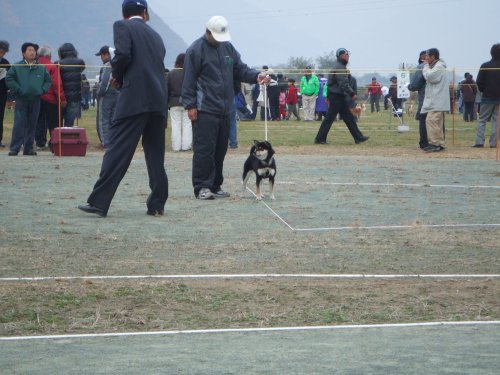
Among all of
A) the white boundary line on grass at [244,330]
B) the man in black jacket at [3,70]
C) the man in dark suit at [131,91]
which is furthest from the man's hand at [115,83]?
the man in black jacket at [3,70]

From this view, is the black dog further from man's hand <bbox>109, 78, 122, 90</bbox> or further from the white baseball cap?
man's hand <bbox>109, 78, 122, 90</bbox>

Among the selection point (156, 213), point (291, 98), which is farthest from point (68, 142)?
point (291, 98)

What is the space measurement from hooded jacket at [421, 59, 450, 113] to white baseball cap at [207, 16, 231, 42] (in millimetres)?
9899

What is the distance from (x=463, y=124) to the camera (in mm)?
38344

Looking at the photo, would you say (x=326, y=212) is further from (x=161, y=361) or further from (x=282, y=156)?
(x=282, y=156)

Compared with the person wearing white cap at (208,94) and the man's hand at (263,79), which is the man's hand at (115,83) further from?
the man's hand at (263,79)

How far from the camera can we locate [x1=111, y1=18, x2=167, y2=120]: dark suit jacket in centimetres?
1124

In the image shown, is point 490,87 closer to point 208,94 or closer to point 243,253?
point 208,94

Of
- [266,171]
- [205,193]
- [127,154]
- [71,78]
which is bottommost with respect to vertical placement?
[205,193]

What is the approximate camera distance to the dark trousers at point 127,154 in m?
11.4

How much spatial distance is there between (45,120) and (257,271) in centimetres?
1456

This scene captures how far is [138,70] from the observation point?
11.3 m

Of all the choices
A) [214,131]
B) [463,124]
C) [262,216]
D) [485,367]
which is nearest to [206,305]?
[485,367]

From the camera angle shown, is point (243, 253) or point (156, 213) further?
point (156, 213)
